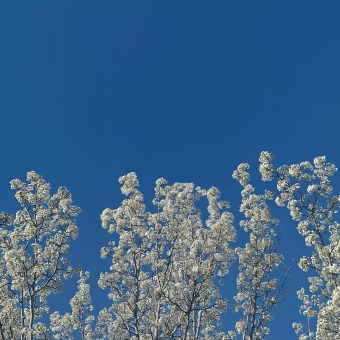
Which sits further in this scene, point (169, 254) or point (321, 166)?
point (169, 254)

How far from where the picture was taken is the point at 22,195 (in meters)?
14.1

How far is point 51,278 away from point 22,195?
2.92 meters

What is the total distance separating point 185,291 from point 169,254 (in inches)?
141

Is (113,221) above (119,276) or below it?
above

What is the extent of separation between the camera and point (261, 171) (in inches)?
463

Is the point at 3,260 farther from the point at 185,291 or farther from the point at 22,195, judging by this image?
the point at 185,291

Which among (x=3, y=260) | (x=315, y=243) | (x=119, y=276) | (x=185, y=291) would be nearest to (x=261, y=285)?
(x=185, y=291)

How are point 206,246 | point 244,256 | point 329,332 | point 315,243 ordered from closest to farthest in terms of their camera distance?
point 329,332, point 315,243, point 206,246, point 244,256

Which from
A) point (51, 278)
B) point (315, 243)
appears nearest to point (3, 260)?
→ point (51, 278)

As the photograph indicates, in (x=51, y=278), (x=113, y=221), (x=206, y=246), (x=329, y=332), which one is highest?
(x=113, y=221)

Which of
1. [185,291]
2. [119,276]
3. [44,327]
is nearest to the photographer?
[44,327]

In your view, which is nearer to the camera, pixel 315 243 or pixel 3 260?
pixel 315 243

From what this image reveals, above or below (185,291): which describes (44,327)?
below

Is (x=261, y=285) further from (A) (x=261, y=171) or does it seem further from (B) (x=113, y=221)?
(B) (x=113, y=221)
